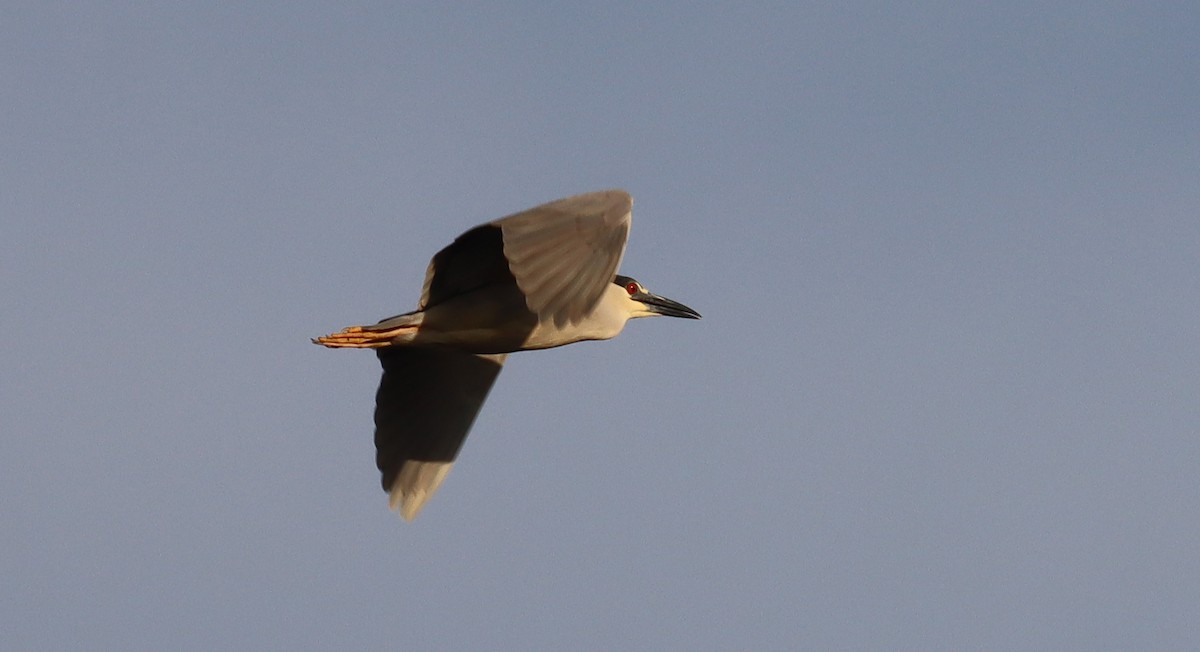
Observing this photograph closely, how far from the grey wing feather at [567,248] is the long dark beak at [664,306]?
2.86 metres

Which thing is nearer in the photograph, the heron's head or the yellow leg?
the yellow leg

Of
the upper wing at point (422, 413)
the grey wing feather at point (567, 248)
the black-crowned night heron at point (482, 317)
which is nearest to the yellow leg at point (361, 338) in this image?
the black-crowned night heron at point (482, 317)

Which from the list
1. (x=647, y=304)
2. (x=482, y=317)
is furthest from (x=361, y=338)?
(x=647, y=304)

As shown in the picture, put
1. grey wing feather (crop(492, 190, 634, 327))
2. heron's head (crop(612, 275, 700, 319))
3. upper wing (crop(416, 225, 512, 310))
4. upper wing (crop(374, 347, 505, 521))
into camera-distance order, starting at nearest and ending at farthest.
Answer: grey wing feather (crop(492, 190, 634, 327)) < upper wing (crop(416, 225, 512, 310)) < heron's head (crop(612, 275, 700, 319)) < upper wing (crop(374, 347, 505, 521))

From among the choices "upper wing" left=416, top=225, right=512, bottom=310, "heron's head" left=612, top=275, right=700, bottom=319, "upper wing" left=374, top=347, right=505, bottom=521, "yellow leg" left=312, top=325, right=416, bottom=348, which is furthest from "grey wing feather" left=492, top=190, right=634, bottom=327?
"upper wing" left=374, top=347, right=505, bottom=521

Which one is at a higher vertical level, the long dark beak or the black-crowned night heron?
the long dark beak

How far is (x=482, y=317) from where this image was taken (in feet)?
40.5

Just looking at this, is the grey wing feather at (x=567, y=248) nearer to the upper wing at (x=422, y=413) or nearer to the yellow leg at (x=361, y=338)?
the yellow leg at (x=361, y=338)

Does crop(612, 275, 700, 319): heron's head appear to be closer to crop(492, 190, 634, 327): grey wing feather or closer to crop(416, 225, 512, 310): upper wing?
crop(416, 225, 512, 310): upper wing

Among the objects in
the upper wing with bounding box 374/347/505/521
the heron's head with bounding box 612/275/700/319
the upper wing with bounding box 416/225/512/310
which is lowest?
the upper wing with bounding box 374/347/505/521

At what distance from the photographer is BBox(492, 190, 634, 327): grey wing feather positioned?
10125 millimetres

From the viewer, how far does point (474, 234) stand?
39.3 feet

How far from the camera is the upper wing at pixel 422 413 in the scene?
14008 mm

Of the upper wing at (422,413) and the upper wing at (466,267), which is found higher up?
the upper wing at (466,267)
